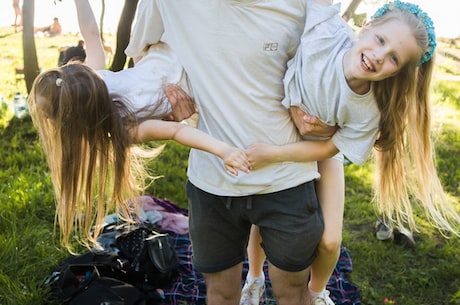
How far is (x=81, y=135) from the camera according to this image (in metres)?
1.97

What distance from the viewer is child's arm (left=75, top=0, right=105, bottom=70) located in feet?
6.76

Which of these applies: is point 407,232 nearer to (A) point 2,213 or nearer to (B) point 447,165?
(B) point 447,165

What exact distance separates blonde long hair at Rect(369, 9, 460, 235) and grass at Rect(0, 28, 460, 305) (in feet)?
0.45

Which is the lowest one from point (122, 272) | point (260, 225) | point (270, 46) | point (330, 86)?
point (122, 272)

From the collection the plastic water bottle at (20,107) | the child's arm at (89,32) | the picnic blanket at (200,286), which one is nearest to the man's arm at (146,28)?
the child's arm at (89,32)

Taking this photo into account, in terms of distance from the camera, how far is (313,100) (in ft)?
5.95

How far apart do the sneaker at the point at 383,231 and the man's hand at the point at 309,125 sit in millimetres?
1875

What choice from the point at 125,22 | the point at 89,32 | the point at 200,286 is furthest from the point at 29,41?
the point at 89,32

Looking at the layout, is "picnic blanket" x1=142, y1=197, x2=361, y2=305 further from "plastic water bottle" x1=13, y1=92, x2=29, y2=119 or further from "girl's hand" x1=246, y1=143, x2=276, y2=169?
"plastic water bottle" x1=13, y1=92, x2=29, y2=119

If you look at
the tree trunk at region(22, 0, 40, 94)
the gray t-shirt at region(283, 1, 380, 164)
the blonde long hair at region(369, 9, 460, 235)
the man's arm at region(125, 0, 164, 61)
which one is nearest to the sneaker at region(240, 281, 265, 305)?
the blonde long hair at region(369, 9, 460, 235)

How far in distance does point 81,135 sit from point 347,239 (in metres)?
2.27

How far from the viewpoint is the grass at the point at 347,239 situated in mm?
2936

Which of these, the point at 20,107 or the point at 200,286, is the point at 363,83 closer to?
the point at 200,286

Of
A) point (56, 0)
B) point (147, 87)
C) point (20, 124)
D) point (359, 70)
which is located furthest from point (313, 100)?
point (20, 124)
